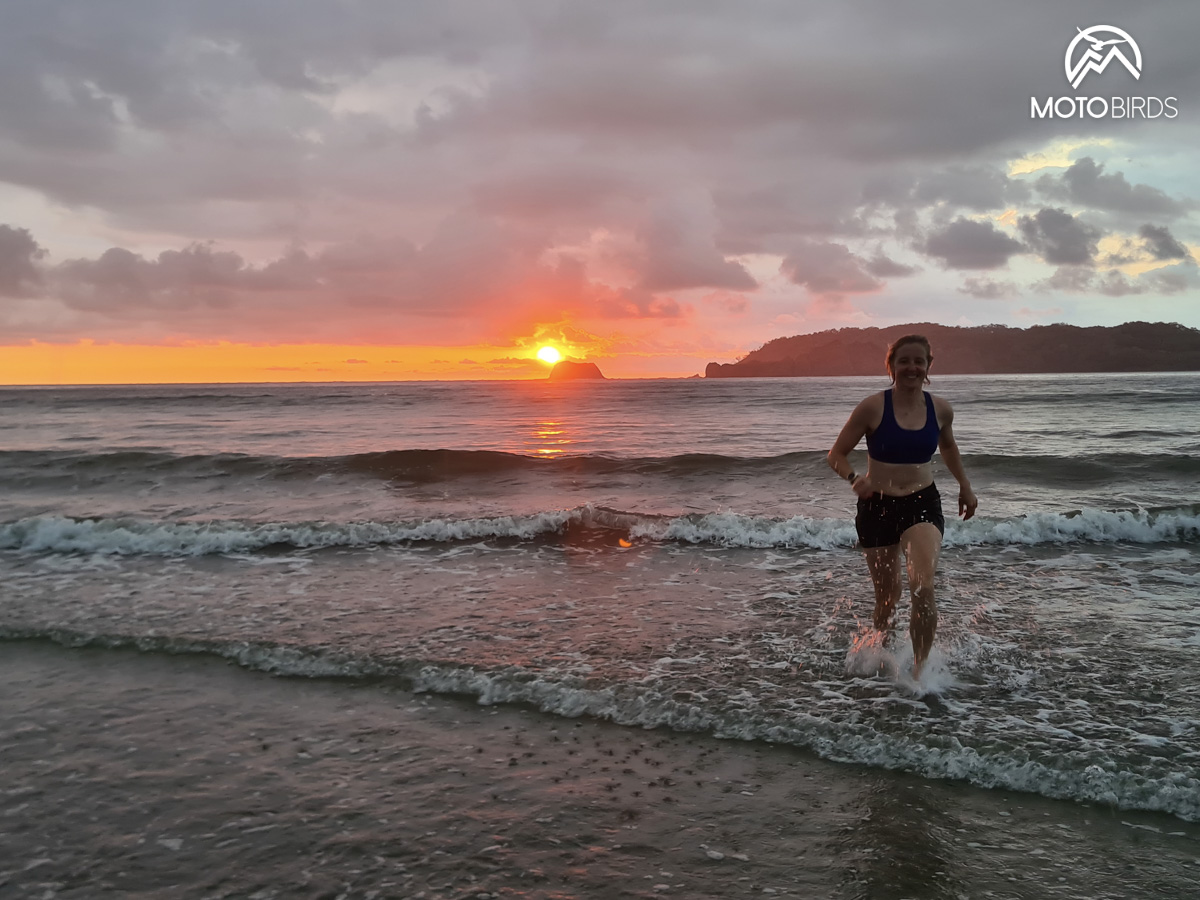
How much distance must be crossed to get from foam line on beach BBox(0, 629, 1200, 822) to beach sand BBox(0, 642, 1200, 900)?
0.13 meters

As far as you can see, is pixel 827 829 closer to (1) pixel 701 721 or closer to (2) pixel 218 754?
(1) pixel 701 721

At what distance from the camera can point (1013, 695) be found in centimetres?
545

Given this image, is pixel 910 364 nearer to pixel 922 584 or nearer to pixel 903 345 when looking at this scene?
pixel 903 345

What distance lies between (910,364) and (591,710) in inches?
128

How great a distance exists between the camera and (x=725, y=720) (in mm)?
5125

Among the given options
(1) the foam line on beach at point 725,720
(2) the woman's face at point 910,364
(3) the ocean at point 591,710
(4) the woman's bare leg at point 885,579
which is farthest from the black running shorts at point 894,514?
(1) the foam line on beach at point 725,720

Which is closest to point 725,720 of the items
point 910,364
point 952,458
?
point 952,458

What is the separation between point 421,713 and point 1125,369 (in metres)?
140

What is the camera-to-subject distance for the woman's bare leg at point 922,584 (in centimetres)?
541

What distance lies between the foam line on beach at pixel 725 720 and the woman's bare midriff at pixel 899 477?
1647 mm

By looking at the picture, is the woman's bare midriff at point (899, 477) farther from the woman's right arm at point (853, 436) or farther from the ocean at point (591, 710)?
the ocean at point (591, 710)

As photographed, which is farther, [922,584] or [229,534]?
[229,534]

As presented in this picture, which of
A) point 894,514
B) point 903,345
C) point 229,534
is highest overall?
point 903,345

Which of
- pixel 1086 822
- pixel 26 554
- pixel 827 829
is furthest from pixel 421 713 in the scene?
pixel 26 554
